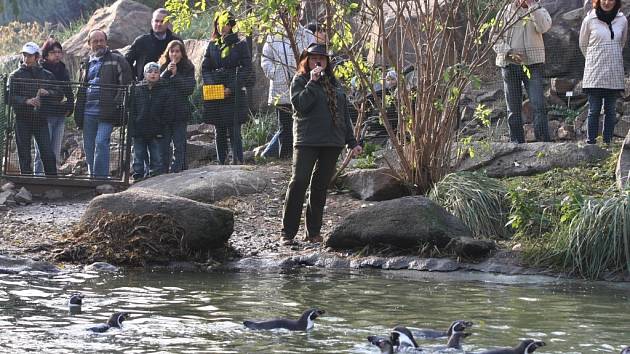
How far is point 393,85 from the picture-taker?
1612 cm

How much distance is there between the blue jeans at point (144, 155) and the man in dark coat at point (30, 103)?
1078 millimetres

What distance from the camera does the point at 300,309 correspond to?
10398mm

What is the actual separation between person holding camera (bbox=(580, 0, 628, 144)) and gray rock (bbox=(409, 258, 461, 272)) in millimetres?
4105

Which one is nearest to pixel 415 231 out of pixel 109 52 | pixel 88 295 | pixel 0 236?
pixel 88 295

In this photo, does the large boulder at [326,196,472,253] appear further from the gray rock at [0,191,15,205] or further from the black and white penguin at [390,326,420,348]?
the gray rock at [0,191,15,205]

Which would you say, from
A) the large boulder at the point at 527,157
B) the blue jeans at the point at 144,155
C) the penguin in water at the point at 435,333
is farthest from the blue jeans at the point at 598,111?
the penguin in water at the point at 435,333

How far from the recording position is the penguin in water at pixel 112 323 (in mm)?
8992

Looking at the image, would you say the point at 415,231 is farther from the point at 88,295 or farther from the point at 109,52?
the point at 109,52

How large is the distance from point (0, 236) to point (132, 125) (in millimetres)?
3152

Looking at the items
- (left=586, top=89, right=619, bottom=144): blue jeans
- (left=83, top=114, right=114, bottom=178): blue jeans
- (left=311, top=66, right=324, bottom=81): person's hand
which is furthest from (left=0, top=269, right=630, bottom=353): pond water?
(left=83, top=114, right=114, bottom=178): blue jeans

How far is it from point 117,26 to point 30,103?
8071mm

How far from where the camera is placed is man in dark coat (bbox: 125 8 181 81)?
56.9ft

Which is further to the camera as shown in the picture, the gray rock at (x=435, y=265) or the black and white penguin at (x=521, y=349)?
the gray rock at (x=435, y=265)

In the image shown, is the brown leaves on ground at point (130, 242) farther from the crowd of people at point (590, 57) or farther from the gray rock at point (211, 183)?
the crowd of people at point (590, 57)
